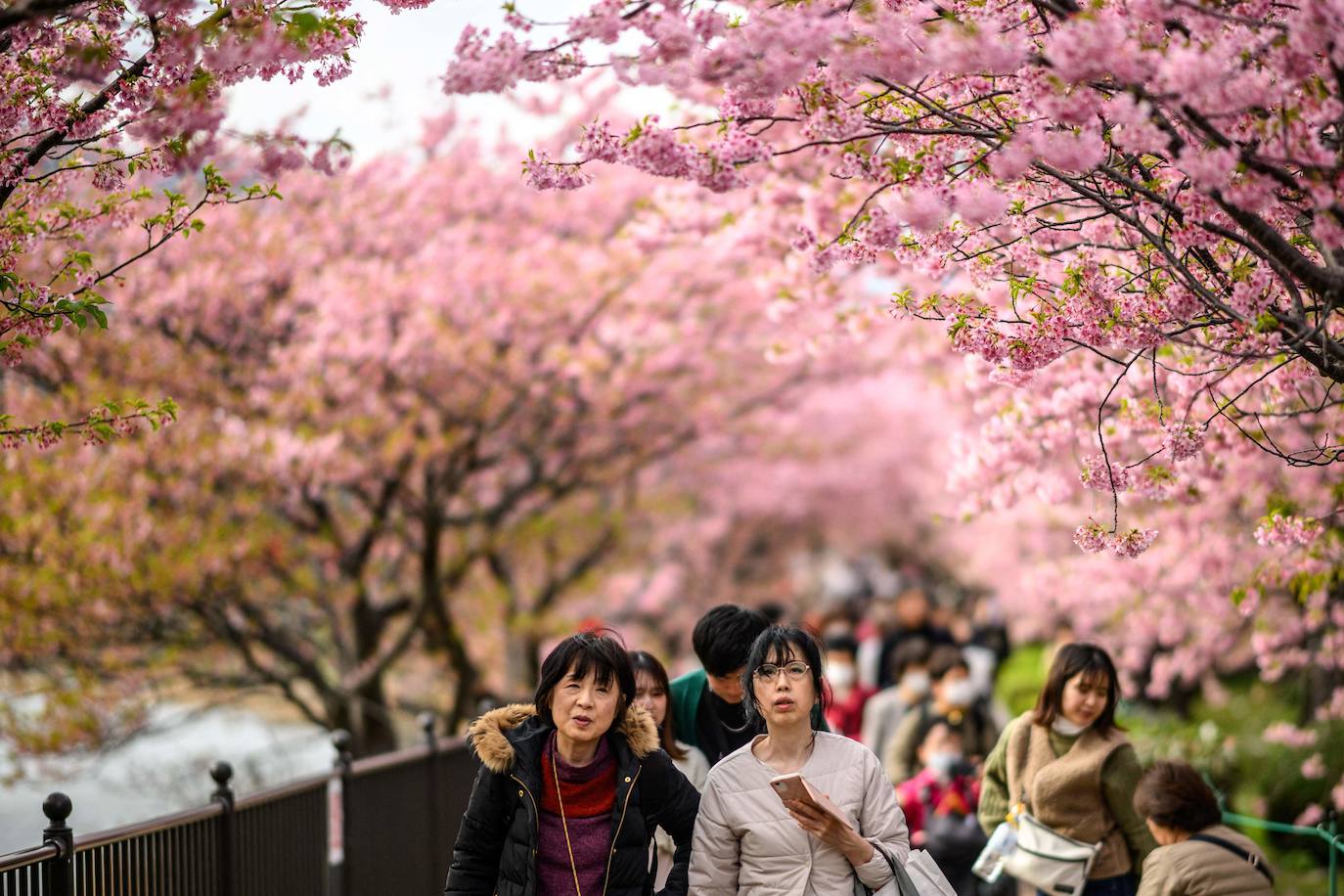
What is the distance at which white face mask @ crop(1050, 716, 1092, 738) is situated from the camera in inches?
226

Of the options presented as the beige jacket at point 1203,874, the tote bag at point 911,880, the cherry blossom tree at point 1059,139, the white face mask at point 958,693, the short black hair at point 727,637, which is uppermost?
the cherry blossom tree at point 1059,139

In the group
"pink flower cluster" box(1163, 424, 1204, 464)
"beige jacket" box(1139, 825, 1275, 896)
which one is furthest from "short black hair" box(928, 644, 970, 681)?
"pink flower cluster" box(1163, 424, 1204, 464)

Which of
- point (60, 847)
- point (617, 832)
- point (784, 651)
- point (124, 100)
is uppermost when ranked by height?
point (124, 100)

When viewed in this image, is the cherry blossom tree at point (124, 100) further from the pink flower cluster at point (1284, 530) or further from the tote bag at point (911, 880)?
the pink flower cluster at point (1284, 530)

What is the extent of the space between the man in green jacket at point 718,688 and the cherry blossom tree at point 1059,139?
1.30 m

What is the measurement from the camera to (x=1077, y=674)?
18.7 feet

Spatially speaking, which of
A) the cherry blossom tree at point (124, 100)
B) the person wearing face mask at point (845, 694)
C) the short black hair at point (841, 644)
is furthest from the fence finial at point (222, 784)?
the short black hair at point (841, 644)

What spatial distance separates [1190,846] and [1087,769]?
0.73 meters

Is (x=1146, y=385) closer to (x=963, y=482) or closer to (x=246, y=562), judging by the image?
(x=963, y=482)

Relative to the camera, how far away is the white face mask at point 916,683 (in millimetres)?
8883

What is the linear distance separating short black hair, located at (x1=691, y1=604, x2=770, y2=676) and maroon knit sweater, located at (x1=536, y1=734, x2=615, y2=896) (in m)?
0.93

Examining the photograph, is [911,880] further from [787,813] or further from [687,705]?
[687,705]

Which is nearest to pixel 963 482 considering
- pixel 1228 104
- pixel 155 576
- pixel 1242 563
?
pixel 1242 563

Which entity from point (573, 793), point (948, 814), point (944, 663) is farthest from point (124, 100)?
point (944, 663)
